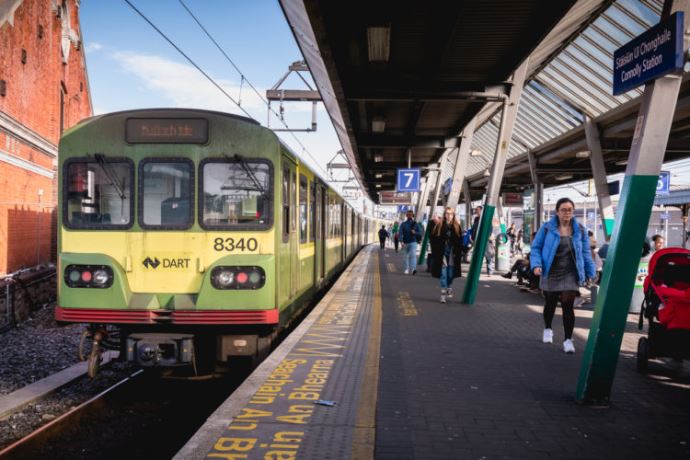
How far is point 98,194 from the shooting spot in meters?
6.77

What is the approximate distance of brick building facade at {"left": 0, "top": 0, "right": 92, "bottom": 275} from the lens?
16.5m

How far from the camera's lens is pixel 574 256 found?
738cm

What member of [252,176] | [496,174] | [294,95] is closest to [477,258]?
[496,174]

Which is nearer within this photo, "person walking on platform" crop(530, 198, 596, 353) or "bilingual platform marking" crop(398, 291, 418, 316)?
"person walking on platform" crop(530, 198, 596, 353)

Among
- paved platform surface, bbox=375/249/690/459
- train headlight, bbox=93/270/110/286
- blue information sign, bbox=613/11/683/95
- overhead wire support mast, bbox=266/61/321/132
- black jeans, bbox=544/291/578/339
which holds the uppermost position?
overhead wire support mast, bbox=266/61/321/132

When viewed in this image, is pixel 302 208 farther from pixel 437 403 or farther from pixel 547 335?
pixel 437 403

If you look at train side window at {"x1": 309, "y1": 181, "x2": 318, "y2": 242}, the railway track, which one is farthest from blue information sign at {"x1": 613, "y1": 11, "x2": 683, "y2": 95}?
train side window at {"x1": 309, "y1": 181, "x2": 318, "y2": 242}

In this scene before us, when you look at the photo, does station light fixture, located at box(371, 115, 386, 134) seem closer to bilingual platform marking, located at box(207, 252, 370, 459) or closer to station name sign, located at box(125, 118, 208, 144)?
bilingual platform marking, located at box(207, 252, 370, 459)

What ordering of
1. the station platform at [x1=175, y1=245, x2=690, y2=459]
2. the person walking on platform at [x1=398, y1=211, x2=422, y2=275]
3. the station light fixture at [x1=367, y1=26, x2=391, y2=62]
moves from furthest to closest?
the person walking on platform at [x1=398, y1=211, x2=422, y2=275], the station light fixture at [x1=367, y1=26, x2=391, y2=62], the station platform at [x1=175, y1=245, x2=690, y2=459]

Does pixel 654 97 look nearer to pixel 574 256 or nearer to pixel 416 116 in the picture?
pixel 574 256

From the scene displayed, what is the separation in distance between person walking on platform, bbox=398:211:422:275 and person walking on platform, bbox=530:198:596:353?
11.2 meters

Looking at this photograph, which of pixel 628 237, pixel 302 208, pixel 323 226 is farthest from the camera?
pixel 323 226

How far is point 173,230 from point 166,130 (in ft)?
3.48

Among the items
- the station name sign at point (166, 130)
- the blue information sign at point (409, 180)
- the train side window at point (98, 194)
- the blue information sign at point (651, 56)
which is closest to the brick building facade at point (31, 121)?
the train side window at point (98, 194)
